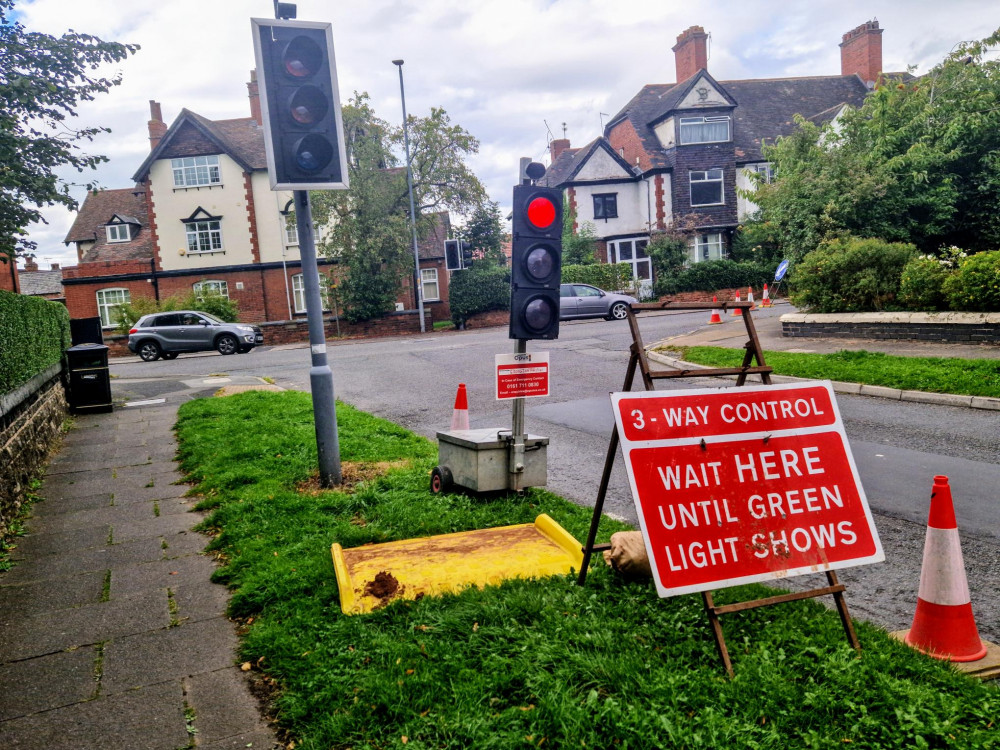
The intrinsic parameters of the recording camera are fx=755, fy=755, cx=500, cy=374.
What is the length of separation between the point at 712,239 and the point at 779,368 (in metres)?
30.5

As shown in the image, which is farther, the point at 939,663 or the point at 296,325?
the point at 296,325

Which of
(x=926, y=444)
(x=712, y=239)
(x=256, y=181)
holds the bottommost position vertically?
(x=926, y=444)

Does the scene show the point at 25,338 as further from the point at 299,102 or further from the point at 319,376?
the point at 299,102

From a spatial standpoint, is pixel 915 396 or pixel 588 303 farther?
pixel 588 303

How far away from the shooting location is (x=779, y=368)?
1166cm

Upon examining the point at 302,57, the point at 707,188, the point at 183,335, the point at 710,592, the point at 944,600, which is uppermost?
the point at 707,188

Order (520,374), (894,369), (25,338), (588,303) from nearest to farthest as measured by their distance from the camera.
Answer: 1. (520,374)
2. (25,338)
3. (894,369)
4. (588,303)

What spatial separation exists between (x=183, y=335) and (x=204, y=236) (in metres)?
15.7

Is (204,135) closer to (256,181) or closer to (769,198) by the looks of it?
(256,181)

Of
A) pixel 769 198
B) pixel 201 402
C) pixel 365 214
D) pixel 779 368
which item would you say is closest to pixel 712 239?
pixel 769 198

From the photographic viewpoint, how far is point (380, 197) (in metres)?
33.8

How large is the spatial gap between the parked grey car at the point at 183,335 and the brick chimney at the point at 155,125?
902 inches

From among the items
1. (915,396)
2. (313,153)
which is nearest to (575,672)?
(313,153)

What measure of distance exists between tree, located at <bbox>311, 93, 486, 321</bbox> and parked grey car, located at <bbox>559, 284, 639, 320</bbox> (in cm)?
1013
